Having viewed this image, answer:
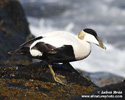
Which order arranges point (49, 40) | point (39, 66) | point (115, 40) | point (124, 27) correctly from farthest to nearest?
point (124, 27) < point (115, 40) < point (39, 66) < point (49, 40)

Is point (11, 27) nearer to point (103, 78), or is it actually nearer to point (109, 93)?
point (103, 78)

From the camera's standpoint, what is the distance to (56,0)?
3781 cm

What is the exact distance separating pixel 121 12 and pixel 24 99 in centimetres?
2979

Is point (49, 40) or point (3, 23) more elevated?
point (49, 40)

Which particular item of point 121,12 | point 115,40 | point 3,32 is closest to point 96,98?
point 3,32

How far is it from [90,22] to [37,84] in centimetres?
2683

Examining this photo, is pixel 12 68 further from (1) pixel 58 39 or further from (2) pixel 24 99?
(2) pixel 24 99

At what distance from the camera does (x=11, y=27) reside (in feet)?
39.1

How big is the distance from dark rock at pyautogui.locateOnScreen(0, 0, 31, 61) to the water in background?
7813mm

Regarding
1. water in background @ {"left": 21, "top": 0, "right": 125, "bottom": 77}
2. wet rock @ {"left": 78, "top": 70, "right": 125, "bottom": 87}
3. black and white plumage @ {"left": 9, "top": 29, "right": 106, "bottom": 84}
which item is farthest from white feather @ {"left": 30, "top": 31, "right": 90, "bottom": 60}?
water in background @ {"left": 21, "top": 0, "right": 125, "bottom": 77}

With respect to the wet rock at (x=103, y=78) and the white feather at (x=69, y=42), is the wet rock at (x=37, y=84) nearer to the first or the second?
the white feather at (x=69, y=42)

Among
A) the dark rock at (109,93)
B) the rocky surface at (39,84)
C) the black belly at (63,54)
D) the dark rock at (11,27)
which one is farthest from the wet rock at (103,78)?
the dark rock at (109,93)

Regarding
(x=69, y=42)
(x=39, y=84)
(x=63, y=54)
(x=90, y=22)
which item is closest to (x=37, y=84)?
(x=39, y=84)

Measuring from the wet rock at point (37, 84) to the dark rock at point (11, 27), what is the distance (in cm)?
483
